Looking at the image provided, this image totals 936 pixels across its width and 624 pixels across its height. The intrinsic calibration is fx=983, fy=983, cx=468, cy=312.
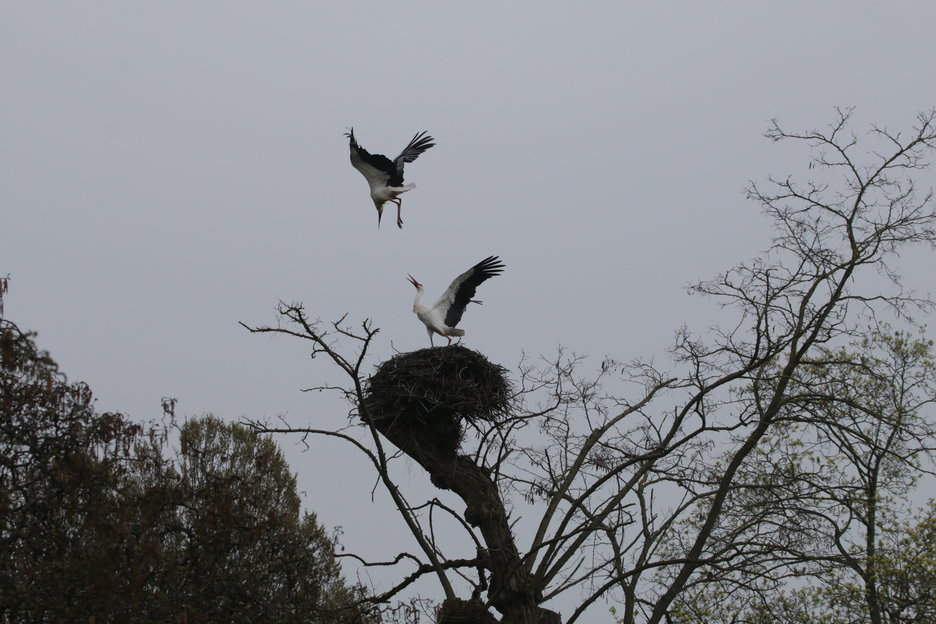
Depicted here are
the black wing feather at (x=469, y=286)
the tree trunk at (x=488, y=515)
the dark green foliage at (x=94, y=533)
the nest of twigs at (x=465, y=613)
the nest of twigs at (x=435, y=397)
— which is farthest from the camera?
the black wing feather at (x=469, y=286)

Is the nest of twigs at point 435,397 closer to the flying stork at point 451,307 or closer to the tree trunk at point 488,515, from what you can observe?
the tree trunk at point 488,515

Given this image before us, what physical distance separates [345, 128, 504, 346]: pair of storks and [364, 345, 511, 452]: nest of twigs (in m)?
1.84

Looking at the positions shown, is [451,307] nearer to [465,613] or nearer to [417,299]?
[417,299]

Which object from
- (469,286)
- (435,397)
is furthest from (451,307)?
(435,397)

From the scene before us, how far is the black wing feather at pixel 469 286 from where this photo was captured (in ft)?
39.4

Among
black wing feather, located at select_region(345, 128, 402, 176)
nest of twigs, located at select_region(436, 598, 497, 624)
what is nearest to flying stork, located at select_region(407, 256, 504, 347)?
black wing feather, located at select_region(345, 128, 402, 176)

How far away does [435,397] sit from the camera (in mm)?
9680

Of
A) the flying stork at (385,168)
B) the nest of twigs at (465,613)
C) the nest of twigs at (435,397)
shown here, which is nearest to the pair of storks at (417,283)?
the flying stork at (385,168)

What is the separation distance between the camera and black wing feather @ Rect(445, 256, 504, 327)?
1200cm

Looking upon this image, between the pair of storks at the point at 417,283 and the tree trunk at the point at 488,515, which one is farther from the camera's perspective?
the pair of storks at the point at 417,283

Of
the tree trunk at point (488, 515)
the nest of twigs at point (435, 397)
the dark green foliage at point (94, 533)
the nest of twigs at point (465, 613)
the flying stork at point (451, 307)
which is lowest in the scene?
the dark green foliage at point (94, 533)

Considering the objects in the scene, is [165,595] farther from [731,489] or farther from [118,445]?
[731,489]

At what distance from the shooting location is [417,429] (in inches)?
392

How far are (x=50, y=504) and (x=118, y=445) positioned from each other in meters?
0.54
